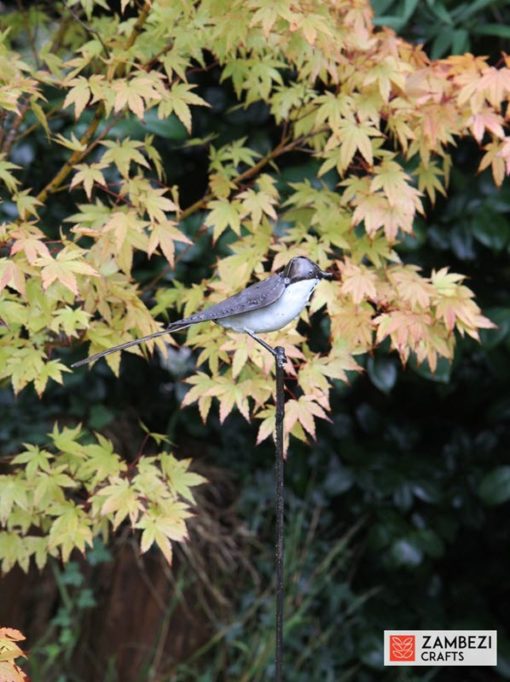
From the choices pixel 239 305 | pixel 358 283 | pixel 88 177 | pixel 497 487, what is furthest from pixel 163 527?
pixel 497 487

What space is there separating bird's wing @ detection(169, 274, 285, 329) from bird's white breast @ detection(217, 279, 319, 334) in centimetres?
1

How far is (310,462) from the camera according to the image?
9.32 ft

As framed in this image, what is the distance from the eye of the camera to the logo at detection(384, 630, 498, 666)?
179 centimetres

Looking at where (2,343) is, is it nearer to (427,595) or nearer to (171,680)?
(171,680)

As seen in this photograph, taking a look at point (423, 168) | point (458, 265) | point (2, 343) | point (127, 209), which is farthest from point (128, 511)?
point (458, 265)

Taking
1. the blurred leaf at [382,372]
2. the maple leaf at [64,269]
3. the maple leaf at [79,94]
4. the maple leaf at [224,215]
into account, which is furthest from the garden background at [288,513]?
the maple leaf at [64,269]

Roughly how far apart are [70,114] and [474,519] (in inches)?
69.0

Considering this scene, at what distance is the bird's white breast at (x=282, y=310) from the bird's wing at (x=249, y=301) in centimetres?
1

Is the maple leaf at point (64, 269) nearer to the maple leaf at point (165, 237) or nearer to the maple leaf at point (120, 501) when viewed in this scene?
the maple leaf at point (165, 237)

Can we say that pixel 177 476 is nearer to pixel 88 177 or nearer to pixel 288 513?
pixel 88 177

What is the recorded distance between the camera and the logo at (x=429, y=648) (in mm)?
1795

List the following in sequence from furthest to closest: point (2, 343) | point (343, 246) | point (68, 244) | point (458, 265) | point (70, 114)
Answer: point (458, 265)
point (70, 114)
point (343, 246)
point (2, 343)
point (68, 244)

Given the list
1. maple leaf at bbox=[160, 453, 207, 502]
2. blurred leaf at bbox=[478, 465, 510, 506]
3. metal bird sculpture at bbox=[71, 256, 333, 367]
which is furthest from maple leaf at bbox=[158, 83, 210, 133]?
blurred leaf at bbox=[478, 465, 510, 506]

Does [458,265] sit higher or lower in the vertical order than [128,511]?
higher
